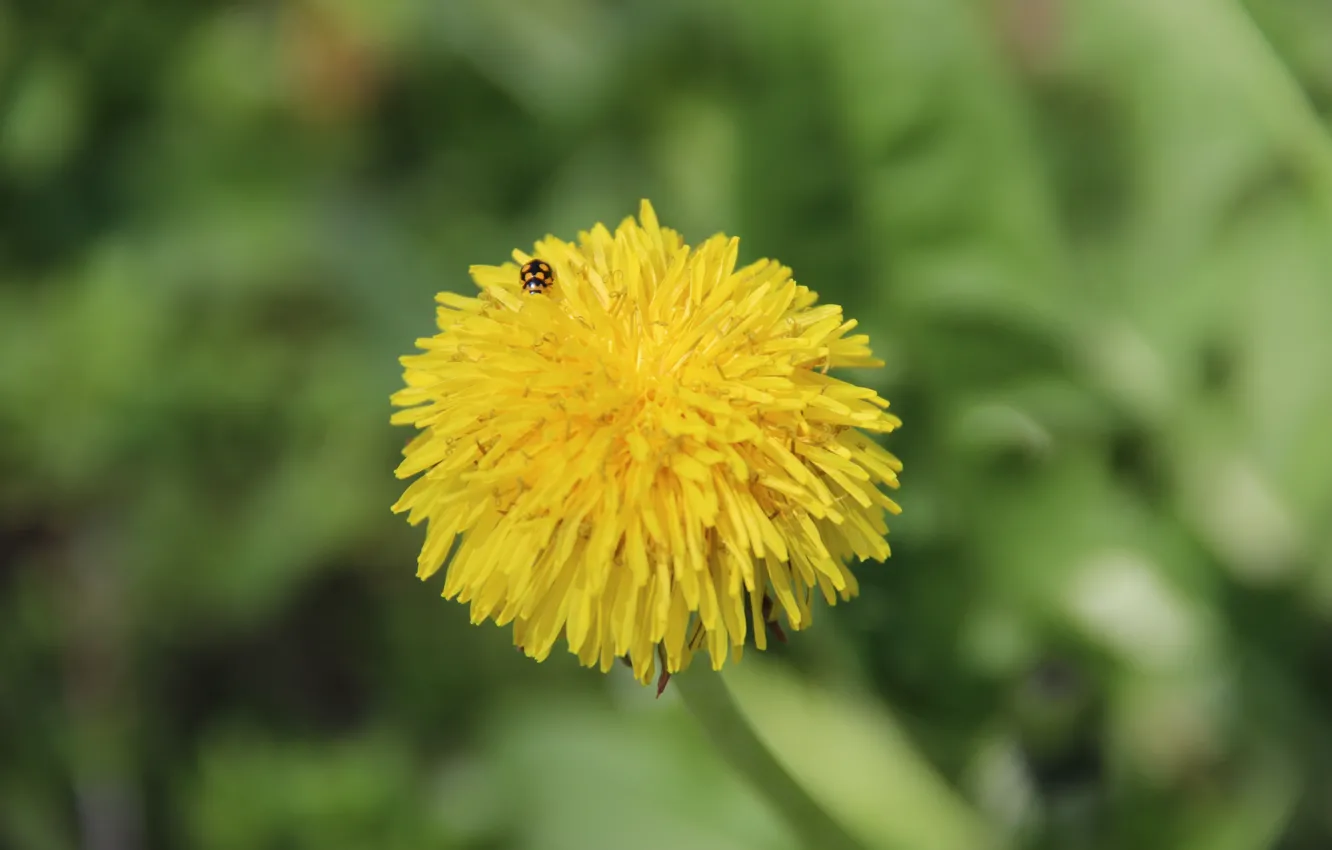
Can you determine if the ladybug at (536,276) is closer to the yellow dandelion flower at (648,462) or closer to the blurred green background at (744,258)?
the yellow dandelion flower at (648,462)

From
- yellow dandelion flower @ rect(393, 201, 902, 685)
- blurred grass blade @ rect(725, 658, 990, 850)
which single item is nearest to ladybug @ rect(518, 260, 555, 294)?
yellow dandelion flower @ rect(393, 201, 902, 685)

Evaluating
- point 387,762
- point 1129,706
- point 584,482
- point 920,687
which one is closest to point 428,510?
point 584,482

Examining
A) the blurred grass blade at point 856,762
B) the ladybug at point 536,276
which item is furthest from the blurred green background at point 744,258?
the ladybug at point 536,276

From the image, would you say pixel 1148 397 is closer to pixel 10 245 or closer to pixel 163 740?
pixel 163 740

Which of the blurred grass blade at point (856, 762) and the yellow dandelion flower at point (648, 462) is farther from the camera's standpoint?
the blurred grass blade at point (856, 762)

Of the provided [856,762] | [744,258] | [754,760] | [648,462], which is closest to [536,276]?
[648,462]

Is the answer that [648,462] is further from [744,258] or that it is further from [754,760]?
[744,258]
